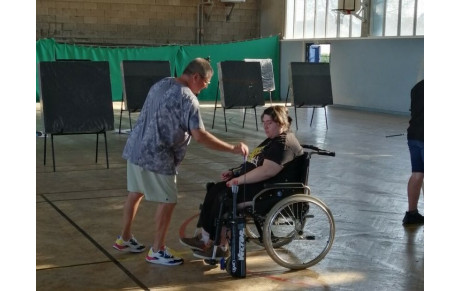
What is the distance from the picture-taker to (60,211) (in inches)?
217

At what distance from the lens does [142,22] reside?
1994cm

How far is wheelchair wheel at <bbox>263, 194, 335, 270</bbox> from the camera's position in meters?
3.85

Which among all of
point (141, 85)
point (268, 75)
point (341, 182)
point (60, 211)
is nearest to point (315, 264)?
point (60, 211)

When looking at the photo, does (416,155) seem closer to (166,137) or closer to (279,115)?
(279,115)

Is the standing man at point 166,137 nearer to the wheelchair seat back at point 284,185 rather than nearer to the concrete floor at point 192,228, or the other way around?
the wheelchair seat back at point 284,185

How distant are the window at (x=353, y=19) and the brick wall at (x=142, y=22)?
5.96 ft

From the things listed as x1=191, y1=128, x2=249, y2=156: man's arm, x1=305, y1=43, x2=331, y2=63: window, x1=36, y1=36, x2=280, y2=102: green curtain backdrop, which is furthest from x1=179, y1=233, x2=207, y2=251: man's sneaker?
x1=305, y1=43, x2=331, y2=63: window

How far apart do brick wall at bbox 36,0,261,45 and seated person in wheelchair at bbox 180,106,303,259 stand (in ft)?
49.7

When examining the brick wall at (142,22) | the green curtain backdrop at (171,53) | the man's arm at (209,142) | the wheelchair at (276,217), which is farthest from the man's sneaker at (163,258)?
the brick wall at (142,22)

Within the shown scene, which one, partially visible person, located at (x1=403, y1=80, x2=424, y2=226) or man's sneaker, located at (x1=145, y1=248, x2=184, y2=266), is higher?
partially visible person, located at (x1=403, y1=80, x2=424, y2=226)

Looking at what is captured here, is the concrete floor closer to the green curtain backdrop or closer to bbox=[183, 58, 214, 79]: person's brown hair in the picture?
bbox=[183, 58, 214, 79]: person's brown hair
